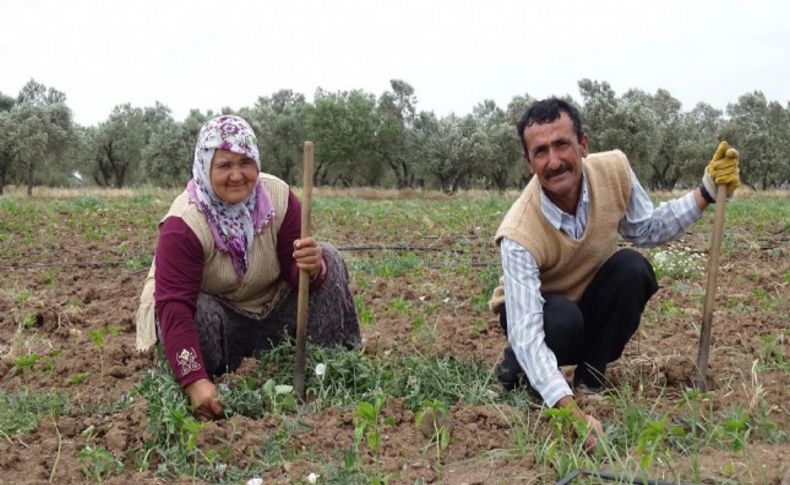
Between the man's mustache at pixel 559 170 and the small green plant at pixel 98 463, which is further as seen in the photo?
the man's mustache at pixel 559 170

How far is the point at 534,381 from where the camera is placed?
2875mm

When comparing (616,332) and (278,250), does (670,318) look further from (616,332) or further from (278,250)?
(278,250)

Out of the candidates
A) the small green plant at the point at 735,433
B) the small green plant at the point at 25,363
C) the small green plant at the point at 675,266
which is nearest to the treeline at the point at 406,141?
the small green plant at the point at 675,266

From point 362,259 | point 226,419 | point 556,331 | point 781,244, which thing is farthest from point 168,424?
point 781,244

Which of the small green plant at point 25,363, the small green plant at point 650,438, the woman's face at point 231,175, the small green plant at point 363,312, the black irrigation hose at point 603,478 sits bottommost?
the small green plant at point 25,363

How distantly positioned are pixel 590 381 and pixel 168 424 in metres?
1.76

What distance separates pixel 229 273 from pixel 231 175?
1.44 ft

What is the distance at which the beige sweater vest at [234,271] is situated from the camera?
3.38 m

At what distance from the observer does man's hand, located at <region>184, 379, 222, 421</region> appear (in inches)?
122

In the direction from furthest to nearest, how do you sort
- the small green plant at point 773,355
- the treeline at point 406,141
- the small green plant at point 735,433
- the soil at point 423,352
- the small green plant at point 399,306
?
the treeline at point 406,141 < the small green plant at point 399,306 < the small green plant at point 773,355 < the soil at point 423,352 < the small green plant at point 735,433

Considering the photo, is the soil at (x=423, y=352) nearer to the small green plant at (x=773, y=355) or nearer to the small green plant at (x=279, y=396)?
the small green plant at (x=773, y=355)

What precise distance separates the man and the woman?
0.79 m

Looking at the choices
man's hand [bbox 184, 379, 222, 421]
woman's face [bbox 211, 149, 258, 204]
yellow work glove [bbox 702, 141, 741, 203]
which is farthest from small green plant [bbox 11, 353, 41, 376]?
yellow work glove [bbox 702, 141, 741, 203]

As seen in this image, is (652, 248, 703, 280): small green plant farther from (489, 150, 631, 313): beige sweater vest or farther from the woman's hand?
the woman's hand
